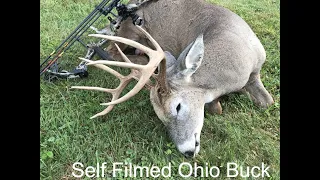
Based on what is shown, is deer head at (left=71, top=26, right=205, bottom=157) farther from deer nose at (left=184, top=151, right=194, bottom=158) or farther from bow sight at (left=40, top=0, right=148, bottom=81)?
bow sight at (left=40, top=0, right=148, bottom=81)

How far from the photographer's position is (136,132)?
3752 millimetres

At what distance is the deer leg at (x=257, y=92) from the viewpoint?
408 cm

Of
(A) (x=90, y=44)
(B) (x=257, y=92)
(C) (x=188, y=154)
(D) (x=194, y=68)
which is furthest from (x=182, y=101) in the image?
(A) (x=90, y=44)

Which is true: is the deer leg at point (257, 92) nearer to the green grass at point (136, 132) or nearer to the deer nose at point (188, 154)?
the green grass at point (136, 132)

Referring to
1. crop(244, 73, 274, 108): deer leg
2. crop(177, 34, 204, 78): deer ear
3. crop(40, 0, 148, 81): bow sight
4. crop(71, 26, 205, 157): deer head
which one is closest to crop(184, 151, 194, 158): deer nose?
crop(71, 26, 205, 157): deer head

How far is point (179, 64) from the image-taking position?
3.51 metres

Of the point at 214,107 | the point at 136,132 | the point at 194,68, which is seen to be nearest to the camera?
the point at 194,68

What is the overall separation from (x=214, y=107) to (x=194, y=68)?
1.97 feet

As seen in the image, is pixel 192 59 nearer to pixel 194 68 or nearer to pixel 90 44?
pixel 194 68

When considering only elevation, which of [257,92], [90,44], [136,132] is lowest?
[257,92]

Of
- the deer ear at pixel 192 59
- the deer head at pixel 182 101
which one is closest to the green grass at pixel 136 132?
the deer head at pixel 182 101
